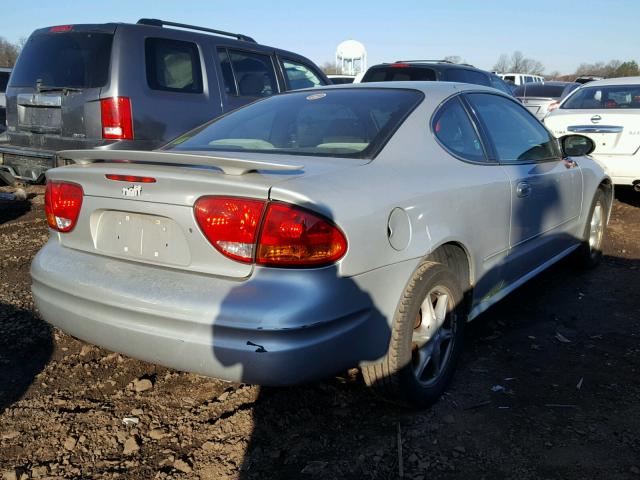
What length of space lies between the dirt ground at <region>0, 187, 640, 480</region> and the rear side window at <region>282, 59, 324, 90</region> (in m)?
4.67

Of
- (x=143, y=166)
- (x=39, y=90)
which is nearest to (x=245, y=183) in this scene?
(x=143, y=166)

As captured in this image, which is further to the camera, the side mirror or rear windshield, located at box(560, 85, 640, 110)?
rear windshield, located at box(560, 85, 640, 110)

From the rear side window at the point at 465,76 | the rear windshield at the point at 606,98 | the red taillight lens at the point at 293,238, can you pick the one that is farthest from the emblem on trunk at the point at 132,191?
the rear side window at the point at 465,76

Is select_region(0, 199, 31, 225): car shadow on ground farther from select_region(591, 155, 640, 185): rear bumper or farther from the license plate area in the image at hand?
select_region(591, 155, 640, 185): rear bumper

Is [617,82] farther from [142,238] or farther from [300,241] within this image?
[142,238]

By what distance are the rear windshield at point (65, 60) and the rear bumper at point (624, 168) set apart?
207 inches

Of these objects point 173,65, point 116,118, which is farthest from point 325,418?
point 173,65

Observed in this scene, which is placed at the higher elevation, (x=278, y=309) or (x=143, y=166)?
(x=143, y=166)

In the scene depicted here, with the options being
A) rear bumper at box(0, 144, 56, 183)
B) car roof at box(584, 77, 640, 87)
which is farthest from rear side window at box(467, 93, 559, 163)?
car roof at box(584, 77, 640, 87)

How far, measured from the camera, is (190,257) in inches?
90.4

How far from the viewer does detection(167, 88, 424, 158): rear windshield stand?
2.85 metres

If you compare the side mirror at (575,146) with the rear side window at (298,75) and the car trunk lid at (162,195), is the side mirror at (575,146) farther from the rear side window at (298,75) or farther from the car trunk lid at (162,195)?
the rear side window at (298,75)

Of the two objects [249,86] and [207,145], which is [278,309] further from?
[249,86]

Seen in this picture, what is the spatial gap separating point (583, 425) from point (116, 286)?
2.11 metres
